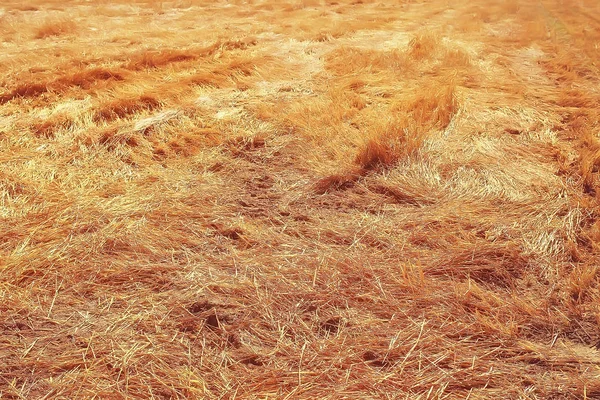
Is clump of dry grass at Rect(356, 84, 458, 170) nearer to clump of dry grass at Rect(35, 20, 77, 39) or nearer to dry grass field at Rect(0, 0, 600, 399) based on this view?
dry grass field at Rect(0, 0, 600, 399)

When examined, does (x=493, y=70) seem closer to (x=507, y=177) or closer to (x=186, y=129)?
(x=507, y=177)

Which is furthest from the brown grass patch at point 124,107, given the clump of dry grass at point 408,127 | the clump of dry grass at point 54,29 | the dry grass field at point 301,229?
the clump of dry grass at point 54,29

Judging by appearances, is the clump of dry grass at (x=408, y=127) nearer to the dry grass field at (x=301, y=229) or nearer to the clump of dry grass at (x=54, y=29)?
the dry grass field at (x=301, y=229)

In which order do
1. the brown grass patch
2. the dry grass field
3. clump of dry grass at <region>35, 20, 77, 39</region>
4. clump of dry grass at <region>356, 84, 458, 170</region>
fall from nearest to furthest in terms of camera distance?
the dry grass field
clump of dry grass at <region>356, 84, 458, 170</region>
the brown grass patch
clump of dry grass at <region>35, 20, 77, 39</region>

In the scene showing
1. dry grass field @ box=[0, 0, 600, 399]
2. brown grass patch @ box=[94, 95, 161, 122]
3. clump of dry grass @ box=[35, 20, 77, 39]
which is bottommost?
dry grass field @ box=[0, 0, 600, 399]

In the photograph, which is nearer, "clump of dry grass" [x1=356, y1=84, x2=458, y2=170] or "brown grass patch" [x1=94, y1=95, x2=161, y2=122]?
"clump of dry grass" [x1=356, y1=84, x2=458, y2=170]

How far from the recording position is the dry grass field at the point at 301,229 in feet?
5.12

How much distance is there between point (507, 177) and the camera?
2.62 metres

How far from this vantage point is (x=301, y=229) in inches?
87.7

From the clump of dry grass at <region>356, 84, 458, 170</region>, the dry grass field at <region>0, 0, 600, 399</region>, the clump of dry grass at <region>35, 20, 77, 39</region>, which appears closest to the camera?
the dry grass field at <region>0, 0, 600, 399</region>

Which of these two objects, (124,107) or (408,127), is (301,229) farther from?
(124,107)

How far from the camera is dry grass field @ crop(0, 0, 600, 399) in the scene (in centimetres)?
156

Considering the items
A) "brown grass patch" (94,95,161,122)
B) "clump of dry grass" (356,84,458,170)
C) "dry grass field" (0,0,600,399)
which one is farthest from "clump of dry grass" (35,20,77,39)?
"clump of dry grass" (356,84,458,170)

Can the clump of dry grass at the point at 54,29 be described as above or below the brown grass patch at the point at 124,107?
above
